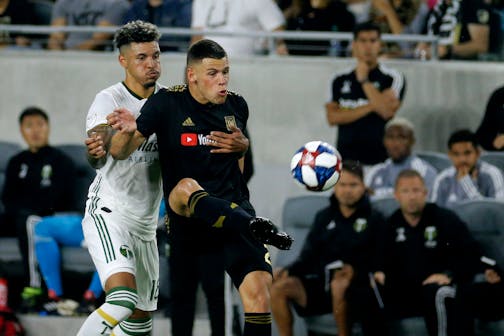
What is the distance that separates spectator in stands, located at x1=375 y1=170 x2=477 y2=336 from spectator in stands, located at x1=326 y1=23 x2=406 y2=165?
0.92m

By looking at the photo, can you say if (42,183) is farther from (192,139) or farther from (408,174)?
(192,139)

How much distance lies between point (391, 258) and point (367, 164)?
125 centimetres

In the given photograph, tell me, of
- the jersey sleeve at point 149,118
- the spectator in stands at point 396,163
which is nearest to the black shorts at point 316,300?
the spectator in stands at point 396,163

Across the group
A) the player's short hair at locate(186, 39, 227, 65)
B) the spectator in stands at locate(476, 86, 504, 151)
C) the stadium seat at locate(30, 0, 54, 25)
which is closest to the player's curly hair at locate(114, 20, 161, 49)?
the player's short hair at locate(186, 39, 227, 65)

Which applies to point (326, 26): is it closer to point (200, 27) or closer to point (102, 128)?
point (200, 27)

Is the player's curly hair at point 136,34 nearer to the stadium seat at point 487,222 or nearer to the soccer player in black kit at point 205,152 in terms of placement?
the soccer player in black kit at point 205,152

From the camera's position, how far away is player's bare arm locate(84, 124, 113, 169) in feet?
23.0

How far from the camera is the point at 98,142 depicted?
7.02m

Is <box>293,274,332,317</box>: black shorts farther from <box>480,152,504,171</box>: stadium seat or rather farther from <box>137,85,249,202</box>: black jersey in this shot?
<box>137,85,249,202</box>: black jersey

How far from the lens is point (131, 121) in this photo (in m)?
6.98

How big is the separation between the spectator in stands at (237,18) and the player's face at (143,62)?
3738mm

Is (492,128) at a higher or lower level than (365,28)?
lower

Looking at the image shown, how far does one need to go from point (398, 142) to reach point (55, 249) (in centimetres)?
309

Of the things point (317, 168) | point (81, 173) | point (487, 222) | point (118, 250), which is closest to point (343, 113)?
point (487, 222)
